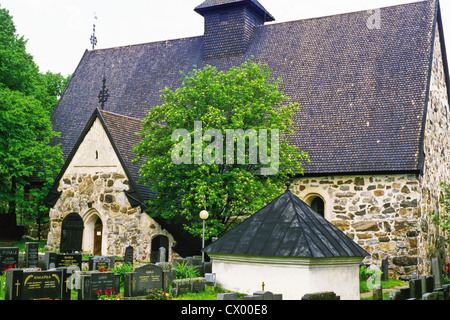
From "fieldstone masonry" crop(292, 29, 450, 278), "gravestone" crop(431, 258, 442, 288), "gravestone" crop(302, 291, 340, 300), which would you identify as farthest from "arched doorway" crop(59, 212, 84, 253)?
"gravestone" crop(302, 291, 340, 300)

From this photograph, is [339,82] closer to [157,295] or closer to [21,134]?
[157,295]

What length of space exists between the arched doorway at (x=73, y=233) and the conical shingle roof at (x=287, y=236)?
858 cm

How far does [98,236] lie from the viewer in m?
22.0

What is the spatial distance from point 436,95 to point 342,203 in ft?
20.6

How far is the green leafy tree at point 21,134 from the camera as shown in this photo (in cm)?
2378

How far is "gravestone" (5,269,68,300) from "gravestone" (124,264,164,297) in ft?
4.50

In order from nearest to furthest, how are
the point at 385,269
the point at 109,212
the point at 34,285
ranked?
the point at 34,285 < the point at 385,269 < the point at 109,212

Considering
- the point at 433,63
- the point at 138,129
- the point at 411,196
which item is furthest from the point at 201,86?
the point at 433,63

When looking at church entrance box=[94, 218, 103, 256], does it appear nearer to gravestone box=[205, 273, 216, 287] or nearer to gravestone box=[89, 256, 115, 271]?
gravestone box=[89, 256, 115, 271]

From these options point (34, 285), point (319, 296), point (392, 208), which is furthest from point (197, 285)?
point (392, 208)

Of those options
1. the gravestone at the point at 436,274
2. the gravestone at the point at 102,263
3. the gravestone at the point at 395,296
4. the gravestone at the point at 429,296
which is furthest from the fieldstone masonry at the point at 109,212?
the gravestone at the point at 429,296

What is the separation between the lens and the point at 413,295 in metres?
12.3

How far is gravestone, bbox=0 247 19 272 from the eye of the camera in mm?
16047

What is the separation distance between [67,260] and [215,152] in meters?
5.39
